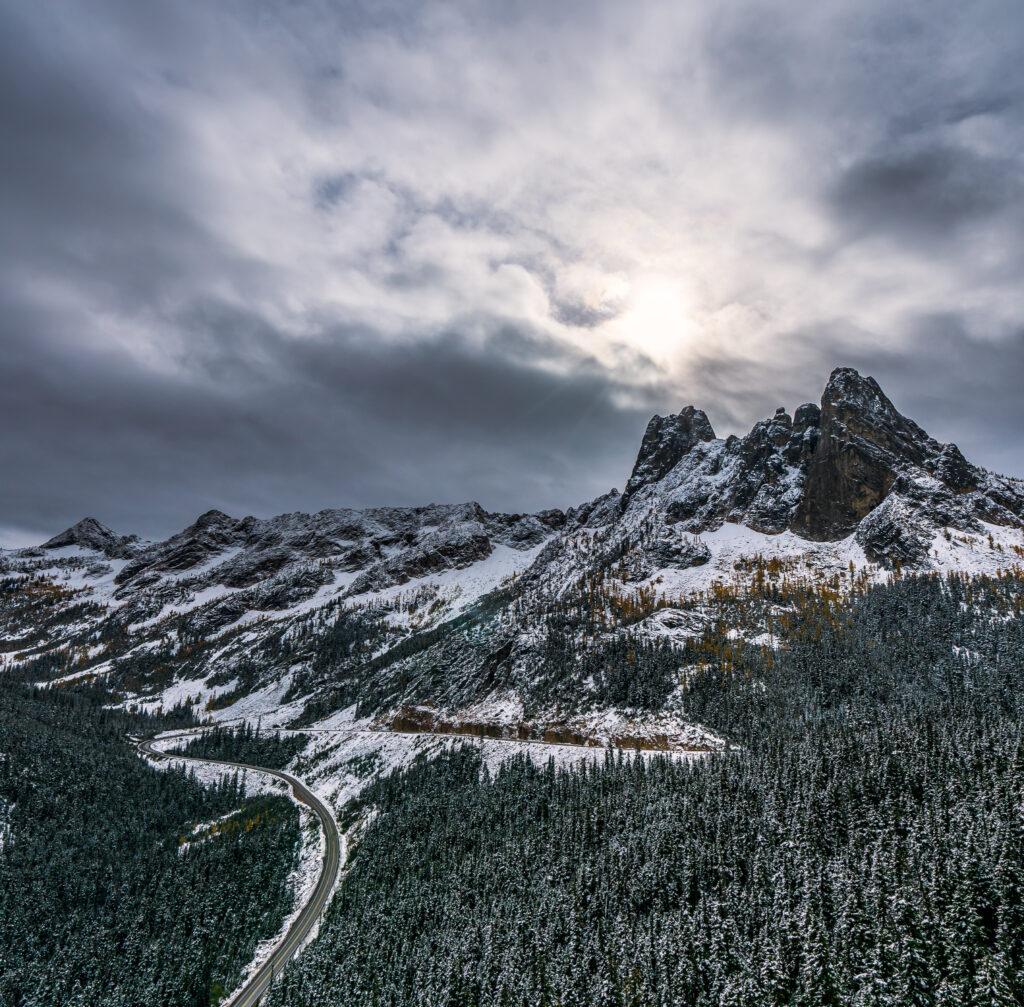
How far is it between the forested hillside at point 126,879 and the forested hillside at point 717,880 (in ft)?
69.4

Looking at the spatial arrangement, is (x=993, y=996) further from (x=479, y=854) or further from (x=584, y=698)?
(x=584, y=698)

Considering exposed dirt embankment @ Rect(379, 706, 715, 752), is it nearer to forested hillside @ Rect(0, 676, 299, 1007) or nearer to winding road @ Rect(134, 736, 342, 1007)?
winding road @ Rect(134, 736, 342, 1007)

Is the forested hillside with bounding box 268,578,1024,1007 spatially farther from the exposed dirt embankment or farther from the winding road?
A: the exposed dirt embankment

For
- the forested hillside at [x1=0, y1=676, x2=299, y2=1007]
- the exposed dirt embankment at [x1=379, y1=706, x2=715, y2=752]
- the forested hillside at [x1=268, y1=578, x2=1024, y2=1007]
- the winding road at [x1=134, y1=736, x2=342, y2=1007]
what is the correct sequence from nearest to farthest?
the forested hillside at [x1=268, y1=578, x2=1024, y2=1007], the winding road at [x1=134, y1=736, x2=342, y2=1007], the forested hillside at [x1=0, y1=676, x2=299, y2=1007], the exposed dirt embankment at [x1=379, y1=706, x2=715, y2=752]

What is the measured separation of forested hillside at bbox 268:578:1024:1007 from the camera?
2361 inches

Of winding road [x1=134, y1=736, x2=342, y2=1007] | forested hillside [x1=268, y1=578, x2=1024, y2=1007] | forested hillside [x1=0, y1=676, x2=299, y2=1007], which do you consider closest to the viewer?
forested hillside [x1=268, y1=578, x2=1024, y2=1007]

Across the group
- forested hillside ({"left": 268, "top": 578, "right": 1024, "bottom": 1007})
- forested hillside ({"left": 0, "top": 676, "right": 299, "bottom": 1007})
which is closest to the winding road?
forested hillside ({"left": 0, "top": 676, "right": 299, "bottom": 1007})

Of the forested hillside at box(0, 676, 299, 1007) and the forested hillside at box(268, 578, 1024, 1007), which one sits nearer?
the forested hillside at box(268, 578, 1024, 1007)

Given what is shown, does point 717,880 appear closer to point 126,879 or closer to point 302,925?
point 302,925

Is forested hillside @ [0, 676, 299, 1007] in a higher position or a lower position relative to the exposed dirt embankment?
lower

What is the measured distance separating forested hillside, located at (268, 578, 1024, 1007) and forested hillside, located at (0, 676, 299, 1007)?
21157 mm

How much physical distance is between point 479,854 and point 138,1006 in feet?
189

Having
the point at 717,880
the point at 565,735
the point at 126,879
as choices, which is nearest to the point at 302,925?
the point at 126,879

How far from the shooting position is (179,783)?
186m
